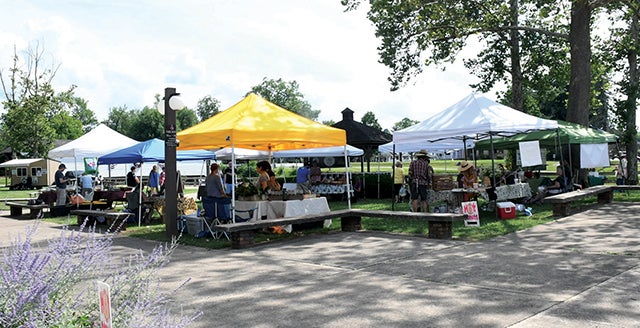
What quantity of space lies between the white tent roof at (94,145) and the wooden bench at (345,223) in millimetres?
8638

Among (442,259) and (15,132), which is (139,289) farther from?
(15,132)

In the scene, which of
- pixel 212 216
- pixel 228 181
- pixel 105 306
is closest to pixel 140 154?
pixel 212 216

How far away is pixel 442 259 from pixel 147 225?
26.9ft

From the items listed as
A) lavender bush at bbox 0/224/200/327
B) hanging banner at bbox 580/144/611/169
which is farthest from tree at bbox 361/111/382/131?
lavender bush at bbox 0/224/200/327

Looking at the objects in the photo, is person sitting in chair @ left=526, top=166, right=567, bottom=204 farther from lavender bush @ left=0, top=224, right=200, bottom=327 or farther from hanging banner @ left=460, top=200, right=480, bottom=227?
lavender bush @ left=0, top=224, right=200, bottom=327

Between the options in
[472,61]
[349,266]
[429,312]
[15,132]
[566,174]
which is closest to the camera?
[429,312]

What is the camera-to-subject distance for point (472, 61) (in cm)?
2803

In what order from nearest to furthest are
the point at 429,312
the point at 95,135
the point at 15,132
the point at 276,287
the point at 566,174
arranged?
the point at 429,312, the point at 276,287, the point at 566,174, the point at 95,135, the point at 15,132

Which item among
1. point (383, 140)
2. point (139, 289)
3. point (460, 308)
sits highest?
point (383, 140)

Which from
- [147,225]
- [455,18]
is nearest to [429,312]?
[147,225]

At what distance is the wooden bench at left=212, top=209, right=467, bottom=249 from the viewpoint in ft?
30.2

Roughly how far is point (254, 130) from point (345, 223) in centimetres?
270

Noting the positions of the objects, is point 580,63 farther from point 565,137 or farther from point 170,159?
point 170,159

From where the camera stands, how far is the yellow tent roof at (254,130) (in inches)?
405
